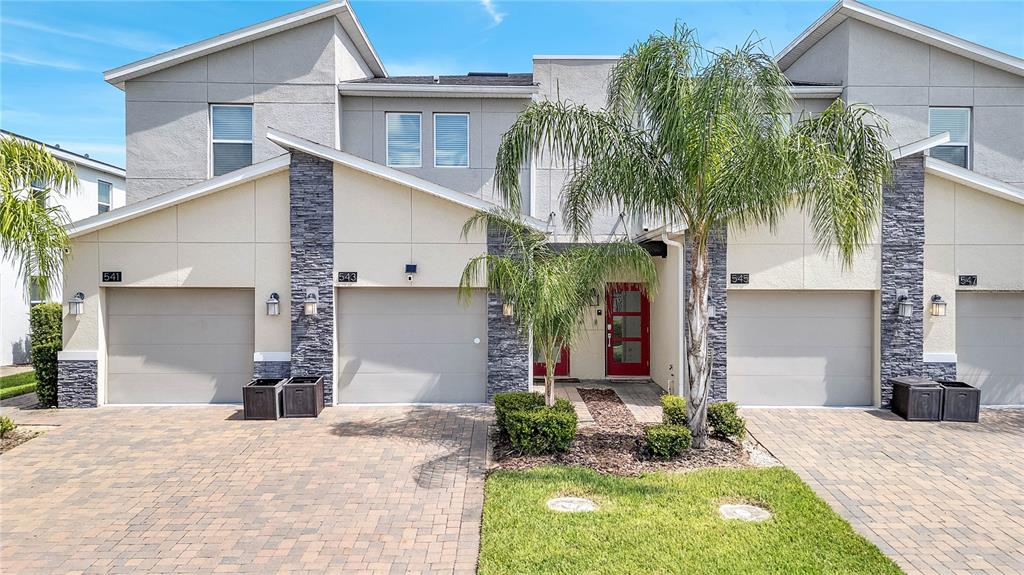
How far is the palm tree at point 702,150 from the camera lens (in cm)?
707

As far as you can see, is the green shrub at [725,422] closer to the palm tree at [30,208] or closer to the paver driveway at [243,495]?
the paver driveway at [243,495]

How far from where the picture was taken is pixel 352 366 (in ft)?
36.2

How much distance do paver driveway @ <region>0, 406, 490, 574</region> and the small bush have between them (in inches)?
26.1

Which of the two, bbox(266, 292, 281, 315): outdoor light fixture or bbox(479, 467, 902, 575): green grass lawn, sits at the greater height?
bbox(266, 292, 281, 315): outdoor light fixture

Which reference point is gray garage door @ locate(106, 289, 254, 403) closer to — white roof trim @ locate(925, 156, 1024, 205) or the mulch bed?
the mulch bed

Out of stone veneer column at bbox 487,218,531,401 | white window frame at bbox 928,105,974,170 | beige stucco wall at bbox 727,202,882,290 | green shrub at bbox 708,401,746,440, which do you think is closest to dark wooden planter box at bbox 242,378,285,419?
stone veneer column at bbox 487,218,531,401

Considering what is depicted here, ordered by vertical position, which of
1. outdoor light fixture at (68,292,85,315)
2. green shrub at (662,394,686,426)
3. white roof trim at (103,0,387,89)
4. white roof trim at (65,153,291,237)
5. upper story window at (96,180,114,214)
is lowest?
green shrub at (662,394,686,426)

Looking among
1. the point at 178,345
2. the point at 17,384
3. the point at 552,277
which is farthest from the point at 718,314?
the point at 17,384

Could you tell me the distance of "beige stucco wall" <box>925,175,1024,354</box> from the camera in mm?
10547

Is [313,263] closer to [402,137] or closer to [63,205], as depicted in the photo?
[402,137]

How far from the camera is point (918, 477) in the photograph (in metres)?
7.15

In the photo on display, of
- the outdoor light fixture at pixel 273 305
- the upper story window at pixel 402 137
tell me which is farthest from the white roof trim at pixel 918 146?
the outdoor light fixture at pixel 273 305

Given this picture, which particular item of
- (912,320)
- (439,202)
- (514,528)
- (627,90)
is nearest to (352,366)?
(439,202)

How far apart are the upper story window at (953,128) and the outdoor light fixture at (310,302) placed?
14888 millimetres
